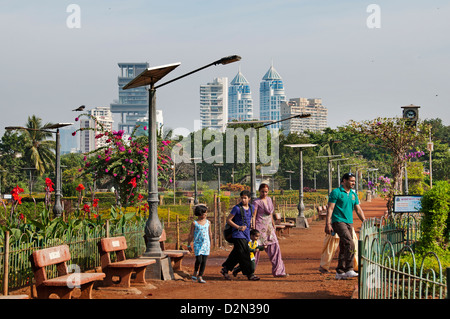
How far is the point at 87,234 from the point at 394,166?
14291mm

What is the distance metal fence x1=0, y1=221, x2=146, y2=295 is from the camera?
37.1ft

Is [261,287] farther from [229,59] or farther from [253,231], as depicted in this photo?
[229,59]

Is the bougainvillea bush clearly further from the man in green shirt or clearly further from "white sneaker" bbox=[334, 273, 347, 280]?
"white sneaker" bbox=[334, 273, 347, 280]

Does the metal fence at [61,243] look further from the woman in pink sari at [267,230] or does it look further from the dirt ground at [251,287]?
the woman in pink sari at [267,230]

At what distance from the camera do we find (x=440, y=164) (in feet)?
309

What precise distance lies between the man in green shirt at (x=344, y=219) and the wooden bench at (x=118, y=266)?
330 centimetres

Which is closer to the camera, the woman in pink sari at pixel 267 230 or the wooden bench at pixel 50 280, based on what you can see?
the wooden bench at pixel 50 280

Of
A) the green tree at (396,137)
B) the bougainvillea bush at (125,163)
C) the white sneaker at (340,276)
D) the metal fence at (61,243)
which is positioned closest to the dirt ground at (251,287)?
the white sneaker at (340,276)

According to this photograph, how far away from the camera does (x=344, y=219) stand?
12539mm

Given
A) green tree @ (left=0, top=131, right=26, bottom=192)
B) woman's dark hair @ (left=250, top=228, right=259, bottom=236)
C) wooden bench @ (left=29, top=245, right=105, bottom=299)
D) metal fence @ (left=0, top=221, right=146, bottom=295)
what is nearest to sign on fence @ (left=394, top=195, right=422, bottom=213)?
woman's dark hair @ (left=250, top=228, right=259, bottom=236)

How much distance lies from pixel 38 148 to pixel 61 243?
8149 centimetres

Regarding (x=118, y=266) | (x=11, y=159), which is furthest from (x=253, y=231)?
(x=11, y=159)

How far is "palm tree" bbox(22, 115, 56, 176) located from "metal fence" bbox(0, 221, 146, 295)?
75.3 metres

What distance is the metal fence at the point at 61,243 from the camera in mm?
11305
